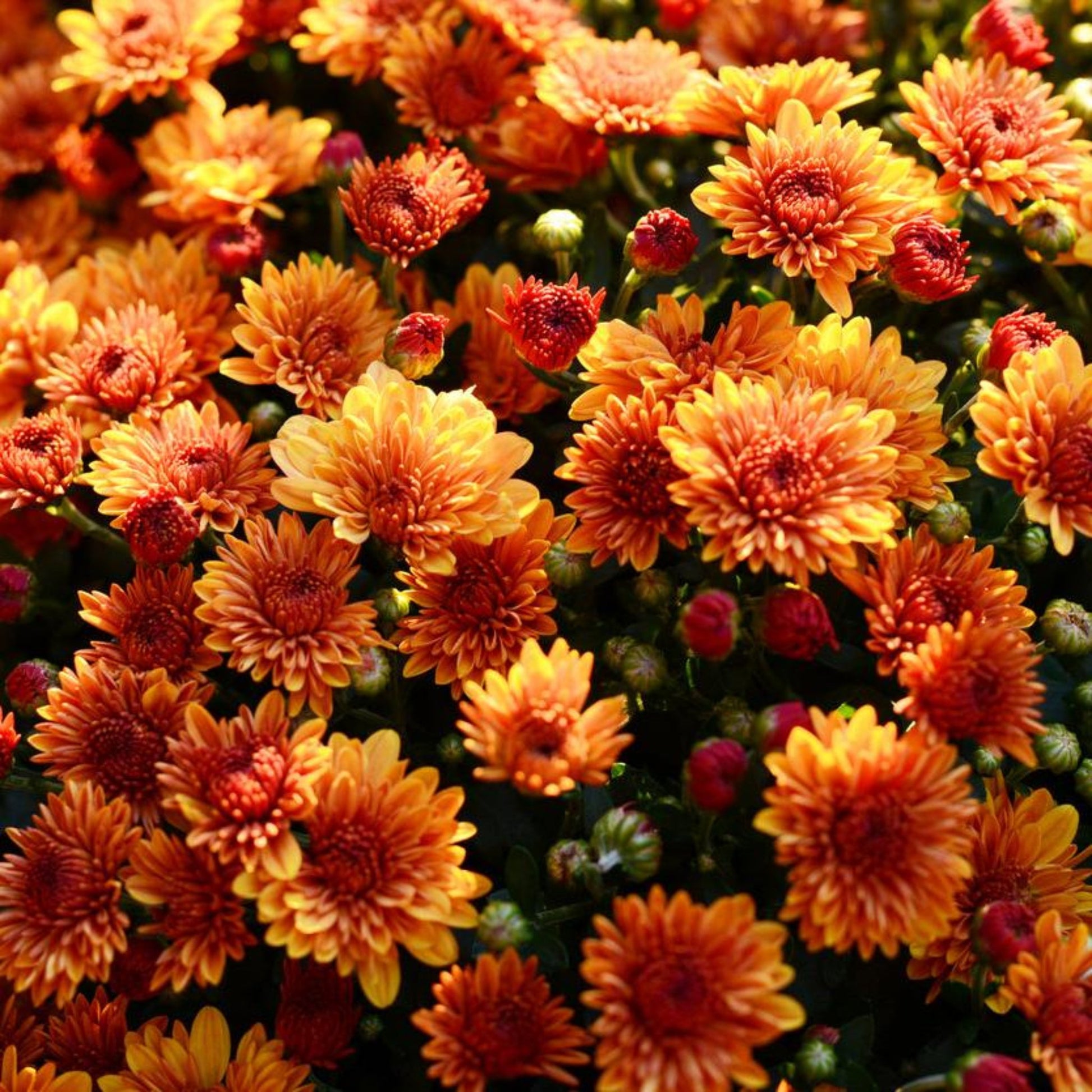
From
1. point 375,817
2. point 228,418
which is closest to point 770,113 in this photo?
point 228,418

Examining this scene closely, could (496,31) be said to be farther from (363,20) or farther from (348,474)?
(348,474)

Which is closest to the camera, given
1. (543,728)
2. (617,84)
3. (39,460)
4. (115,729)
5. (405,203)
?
(543,728)

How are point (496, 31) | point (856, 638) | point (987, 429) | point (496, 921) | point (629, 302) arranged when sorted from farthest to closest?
1. point (496, 31)
2. point (629, 302)
3. point (856, 638)
4. point (987, 429)
5. point (496, 921)

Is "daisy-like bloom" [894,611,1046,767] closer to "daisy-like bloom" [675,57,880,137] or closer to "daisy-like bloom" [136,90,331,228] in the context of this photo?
"daisy-like bloom" [675,57,880,137]

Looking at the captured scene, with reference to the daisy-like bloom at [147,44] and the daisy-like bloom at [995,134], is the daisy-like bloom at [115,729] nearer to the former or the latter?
the daisy-like bloom at [147,44]

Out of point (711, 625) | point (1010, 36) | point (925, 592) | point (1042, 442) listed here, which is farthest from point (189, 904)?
point (1010, 36)

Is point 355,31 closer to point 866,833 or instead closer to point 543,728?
point 543,728

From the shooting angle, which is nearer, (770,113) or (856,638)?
(856,638)
